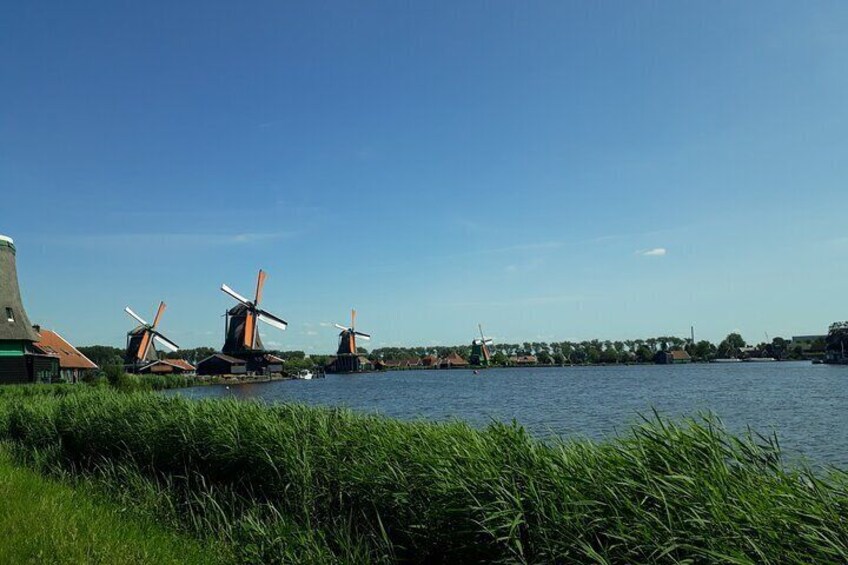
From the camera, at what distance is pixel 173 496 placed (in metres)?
8.62

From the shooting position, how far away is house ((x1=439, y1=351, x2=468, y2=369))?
14550 centimetres

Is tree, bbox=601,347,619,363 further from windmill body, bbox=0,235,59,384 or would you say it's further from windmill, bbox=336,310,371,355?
windmill body, bbox=0,235,59,384

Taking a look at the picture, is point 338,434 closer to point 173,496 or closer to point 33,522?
point 173,496

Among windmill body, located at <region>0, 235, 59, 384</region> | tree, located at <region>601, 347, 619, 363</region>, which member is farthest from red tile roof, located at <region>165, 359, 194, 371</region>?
tree, located at <region>601, 347, 619, 363</region>

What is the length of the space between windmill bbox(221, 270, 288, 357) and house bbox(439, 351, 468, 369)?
75010 millimetres

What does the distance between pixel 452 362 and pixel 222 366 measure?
78.8 meters

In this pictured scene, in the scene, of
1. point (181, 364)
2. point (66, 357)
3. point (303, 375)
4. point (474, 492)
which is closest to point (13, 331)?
point (66, 357)

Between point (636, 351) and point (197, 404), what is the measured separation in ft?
492

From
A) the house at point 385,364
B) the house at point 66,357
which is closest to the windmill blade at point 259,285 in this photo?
the house at point 66,357

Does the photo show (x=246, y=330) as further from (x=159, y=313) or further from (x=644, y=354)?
(x=644, y=354)

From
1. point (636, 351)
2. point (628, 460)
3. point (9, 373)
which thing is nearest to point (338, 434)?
point (628, 460)

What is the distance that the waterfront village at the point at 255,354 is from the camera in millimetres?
33219

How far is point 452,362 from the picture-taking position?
146000 mm

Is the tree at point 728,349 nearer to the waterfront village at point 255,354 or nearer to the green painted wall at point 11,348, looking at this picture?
the waterfront village at point 255,354
